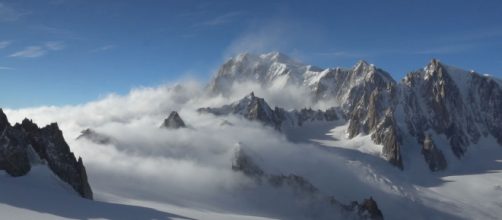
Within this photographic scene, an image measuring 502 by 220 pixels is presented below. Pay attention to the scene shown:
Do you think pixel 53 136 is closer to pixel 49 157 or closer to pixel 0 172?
pixel 49 157

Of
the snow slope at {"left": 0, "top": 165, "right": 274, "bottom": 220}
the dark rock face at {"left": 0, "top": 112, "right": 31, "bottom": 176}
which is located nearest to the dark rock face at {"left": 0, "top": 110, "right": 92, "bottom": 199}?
the dark rock face at {"left": 0, "top": 112, "right": 31, "bottom": 176}

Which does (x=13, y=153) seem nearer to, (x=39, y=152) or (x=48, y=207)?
(x=39, y=152)

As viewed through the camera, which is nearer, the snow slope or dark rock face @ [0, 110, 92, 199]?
the snow slope

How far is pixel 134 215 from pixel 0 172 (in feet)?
126

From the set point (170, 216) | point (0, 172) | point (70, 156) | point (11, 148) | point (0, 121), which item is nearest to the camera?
point (170, 216)

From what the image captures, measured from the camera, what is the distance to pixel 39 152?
13675cm

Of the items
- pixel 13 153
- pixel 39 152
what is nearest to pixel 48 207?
pixel 13 153

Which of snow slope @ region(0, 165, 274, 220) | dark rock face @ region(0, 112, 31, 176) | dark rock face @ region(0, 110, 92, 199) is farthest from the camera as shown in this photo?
dark rock face @ region(0, 110, 92, 199)

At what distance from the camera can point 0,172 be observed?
367 feet

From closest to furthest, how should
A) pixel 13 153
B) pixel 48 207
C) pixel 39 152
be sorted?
pixel 48 207
pixel 13 153
pixel 39 152

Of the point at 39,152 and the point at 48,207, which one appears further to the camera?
the point at 39,152

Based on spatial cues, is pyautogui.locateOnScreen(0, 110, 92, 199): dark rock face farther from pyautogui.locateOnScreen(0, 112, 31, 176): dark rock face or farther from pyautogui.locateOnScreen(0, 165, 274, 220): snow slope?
pyautogui.locateOnScreen(0, 165, 274, 220): snow slope

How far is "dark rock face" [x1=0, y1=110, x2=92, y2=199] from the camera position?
117 metres

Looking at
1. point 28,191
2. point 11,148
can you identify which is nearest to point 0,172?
point 11,148
